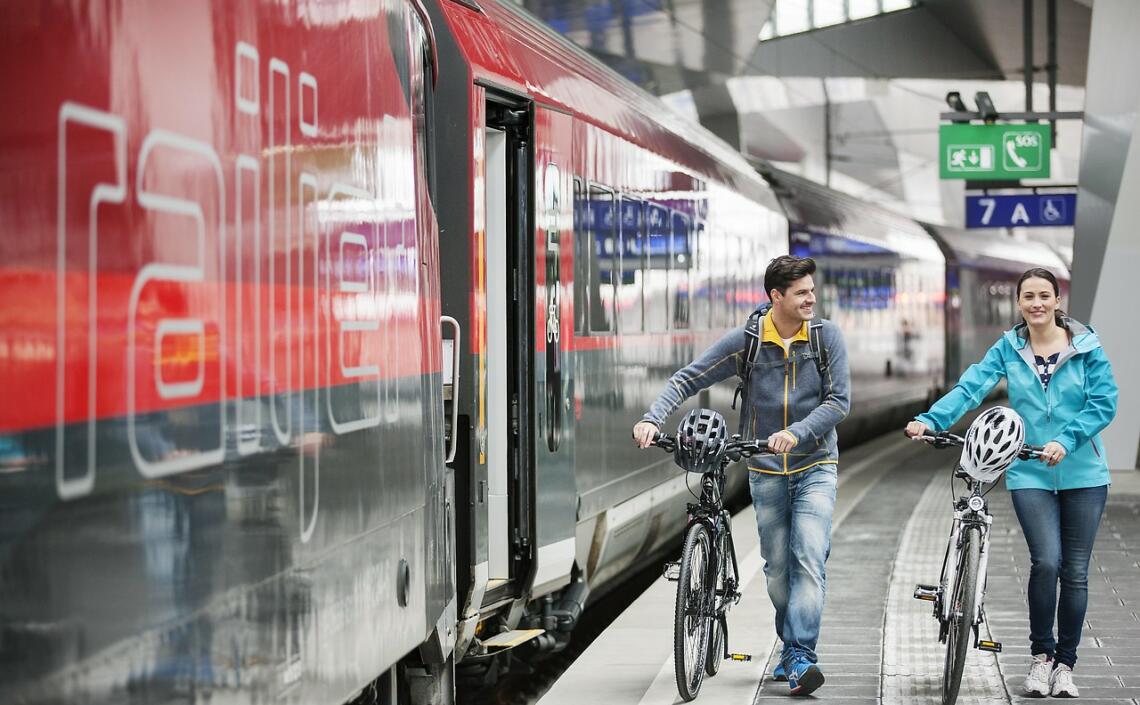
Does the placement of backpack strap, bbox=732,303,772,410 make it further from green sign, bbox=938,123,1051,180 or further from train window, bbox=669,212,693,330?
green sign, bbox=938,123,1051,180

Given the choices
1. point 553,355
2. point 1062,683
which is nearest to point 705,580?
point 553,355

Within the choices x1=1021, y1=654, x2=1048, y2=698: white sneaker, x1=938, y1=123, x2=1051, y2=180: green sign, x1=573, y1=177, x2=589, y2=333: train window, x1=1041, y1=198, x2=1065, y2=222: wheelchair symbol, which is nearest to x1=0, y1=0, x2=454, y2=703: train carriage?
x1=1021, y1=654, x2=1048, y2=698: white sneaker

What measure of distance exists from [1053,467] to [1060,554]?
1.27ft

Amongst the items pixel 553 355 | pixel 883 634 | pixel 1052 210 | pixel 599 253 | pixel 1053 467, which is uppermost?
pixel 1052 210

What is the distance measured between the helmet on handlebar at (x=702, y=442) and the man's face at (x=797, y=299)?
1.69ft

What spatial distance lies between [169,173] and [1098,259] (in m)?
15.8

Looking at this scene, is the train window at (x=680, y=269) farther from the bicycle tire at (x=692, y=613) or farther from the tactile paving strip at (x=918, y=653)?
the bicycle tire at (x=692, y=613)

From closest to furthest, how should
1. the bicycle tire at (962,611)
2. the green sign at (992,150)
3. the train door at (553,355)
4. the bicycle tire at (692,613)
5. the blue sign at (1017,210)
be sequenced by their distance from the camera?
the bicycle tire at (962,611), the bicycle tire at (692,613), the train door at (553,355), the green sign at (992,150), the blue sign at (1017,210)

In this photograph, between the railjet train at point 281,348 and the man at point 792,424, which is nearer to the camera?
the railjet train at point 281,348

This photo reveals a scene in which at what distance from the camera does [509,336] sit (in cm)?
729

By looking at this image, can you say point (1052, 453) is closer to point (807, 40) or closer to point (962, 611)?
point (962, 611)

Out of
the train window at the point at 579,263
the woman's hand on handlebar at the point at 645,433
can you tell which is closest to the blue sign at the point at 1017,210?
the train window at the point at 579,263

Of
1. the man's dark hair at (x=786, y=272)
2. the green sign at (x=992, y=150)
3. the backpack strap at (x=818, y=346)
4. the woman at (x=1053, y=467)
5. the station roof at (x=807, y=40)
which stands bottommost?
the woman at (x=1053, y=467)

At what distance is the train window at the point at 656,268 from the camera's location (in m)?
9.85
